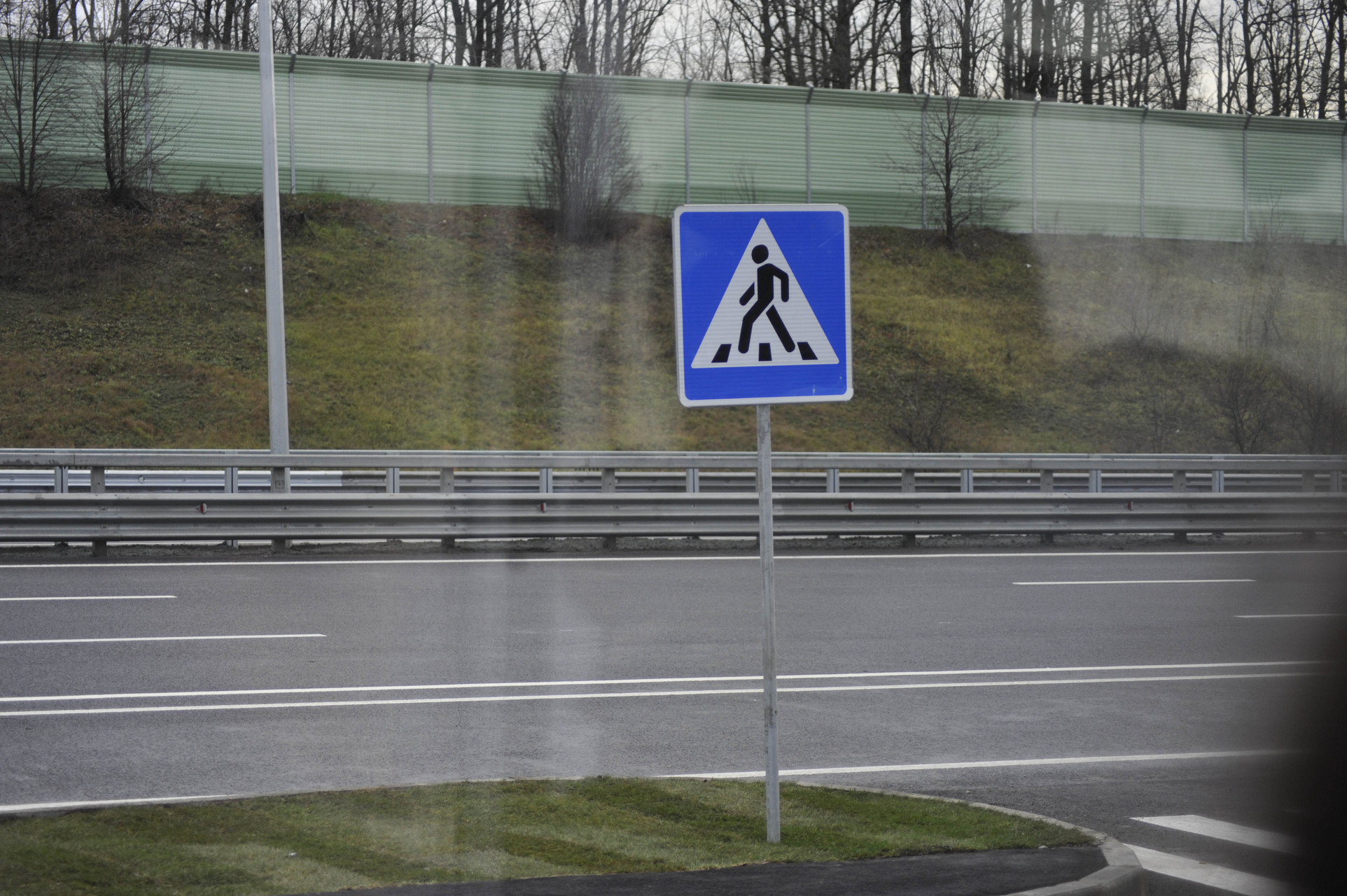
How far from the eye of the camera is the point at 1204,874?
537cm

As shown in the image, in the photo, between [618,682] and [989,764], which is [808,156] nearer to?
[618,682]

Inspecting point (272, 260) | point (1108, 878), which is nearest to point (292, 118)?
point (272, 260)

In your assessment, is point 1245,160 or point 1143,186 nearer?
point 1143,186

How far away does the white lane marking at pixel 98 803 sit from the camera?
563 centimetres

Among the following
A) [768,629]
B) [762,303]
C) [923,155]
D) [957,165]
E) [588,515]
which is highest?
[923,155]

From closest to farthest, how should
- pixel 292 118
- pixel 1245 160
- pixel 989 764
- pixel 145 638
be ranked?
pixel 989 764 < pixel 145 638 < pixel 292 118 < pixel 1245 160

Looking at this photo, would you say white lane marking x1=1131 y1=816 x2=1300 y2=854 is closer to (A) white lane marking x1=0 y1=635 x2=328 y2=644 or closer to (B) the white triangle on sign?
(B) the white triangle on sign

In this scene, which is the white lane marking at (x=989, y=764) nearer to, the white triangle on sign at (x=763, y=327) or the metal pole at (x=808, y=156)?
the white triangle on sign at (x=763, y=327)

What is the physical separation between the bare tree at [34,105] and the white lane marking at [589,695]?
3194 centimetres

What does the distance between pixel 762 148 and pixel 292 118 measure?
13.6 meters

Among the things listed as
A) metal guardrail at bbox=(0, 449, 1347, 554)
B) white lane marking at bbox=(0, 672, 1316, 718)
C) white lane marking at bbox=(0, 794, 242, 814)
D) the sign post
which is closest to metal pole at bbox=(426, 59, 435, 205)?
metal guardrail at bbox=(0, 449, 1347, 554)

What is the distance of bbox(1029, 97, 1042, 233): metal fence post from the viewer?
4322 cm

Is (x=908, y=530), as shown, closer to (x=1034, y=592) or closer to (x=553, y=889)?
(x=1034, y=592)

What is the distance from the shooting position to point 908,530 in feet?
58.3
